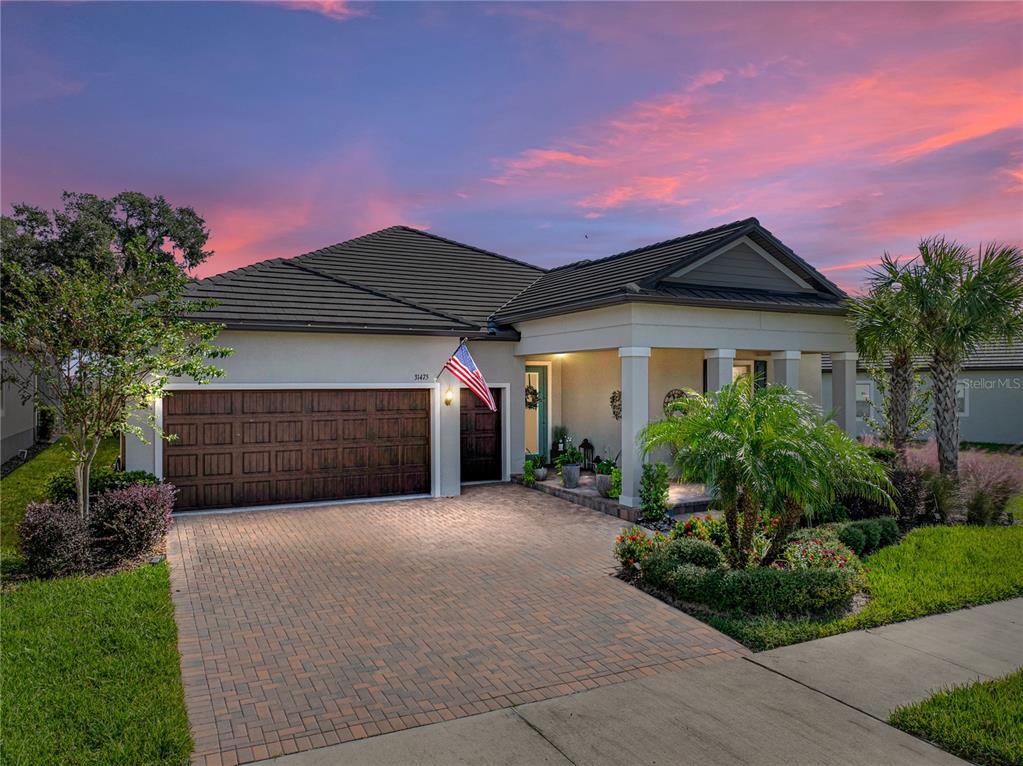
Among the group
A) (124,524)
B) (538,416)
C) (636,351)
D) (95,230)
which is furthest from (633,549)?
(95,230)

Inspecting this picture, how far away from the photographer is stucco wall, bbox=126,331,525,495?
12160 millimetres

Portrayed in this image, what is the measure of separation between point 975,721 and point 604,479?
26.4ft

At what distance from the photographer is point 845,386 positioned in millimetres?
14594

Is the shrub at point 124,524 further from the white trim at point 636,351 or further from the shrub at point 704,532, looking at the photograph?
the white trim at point 636,351

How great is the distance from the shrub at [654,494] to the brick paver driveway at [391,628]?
893mm

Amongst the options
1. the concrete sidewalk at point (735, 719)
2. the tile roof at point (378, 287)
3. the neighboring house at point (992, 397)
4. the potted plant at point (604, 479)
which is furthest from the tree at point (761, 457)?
the neighboring house at point (992, 397)

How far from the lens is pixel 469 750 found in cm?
427

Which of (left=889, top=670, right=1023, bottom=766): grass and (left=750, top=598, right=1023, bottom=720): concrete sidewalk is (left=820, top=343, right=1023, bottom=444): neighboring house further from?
(left=889, top=670, right=1023, bottom=766): grass

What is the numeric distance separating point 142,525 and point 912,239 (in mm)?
14905

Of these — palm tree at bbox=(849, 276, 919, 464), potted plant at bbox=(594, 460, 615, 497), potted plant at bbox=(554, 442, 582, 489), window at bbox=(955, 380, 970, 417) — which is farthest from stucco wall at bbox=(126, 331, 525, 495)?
window at bbox=(955, 380, 970, 417)

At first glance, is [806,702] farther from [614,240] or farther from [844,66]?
[614,240]

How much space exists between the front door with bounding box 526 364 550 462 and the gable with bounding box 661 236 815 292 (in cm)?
494

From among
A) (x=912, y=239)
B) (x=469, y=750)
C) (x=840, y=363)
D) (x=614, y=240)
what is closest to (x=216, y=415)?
(x=469, y=750)

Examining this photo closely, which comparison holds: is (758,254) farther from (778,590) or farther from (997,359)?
(997,359)
